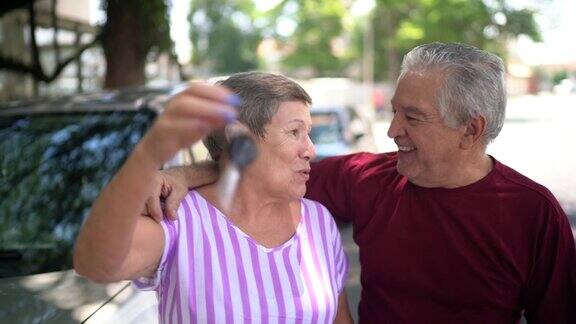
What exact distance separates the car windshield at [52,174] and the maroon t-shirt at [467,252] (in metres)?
1.18

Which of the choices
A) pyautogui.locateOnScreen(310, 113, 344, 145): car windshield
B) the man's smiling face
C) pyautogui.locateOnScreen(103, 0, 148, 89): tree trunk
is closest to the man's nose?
the man's smiling face

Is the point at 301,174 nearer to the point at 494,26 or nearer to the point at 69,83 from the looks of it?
the point at 69,83

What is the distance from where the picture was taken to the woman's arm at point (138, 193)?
3.32 ft

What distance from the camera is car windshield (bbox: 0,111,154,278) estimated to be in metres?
2.40

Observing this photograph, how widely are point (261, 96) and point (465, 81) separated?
0.56 m

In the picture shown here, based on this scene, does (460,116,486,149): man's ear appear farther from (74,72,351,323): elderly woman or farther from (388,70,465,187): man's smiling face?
(74,72,351,323): elderly woman

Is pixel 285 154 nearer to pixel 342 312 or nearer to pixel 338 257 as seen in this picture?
Answer: pixel 338 257

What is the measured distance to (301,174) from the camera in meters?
1.64

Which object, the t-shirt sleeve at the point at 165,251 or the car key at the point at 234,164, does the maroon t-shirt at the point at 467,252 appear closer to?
the car key at the point at 234,164

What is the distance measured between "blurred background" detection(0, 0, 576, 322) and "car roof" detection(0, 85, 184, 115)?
0.10 meters

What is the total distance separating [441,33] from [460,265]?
21.4 meters

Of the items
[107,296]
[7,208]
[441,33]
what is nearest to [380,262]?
[107,296]

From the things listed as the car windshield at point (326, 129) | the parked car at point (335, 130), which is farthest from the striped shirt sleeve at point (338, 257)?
the car windshield at point (326, 129)

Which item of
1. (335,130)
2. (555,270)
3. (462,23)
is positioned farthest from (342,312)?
(462,23)
